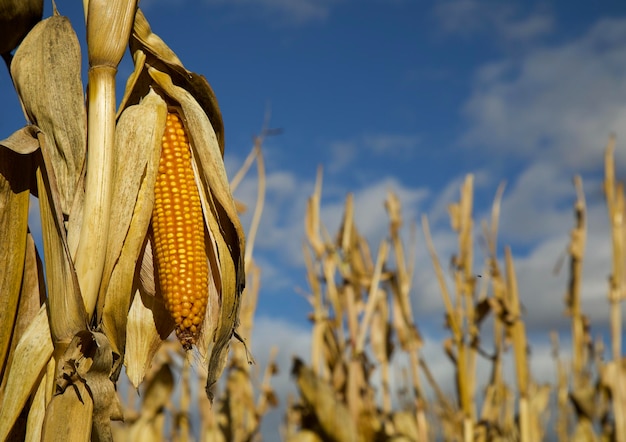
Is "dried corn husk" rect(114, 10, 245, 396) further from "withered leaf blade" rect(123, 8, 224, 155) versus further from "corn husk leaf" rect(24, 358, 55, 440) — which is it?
"corn husk leaf" rect(24, 358, 55, 440)

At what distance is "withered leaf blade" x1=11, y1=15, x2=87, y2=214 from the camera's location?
1.08 metres

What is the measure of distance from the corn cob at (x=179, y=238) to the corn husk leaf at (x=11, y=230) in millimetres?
A: 268

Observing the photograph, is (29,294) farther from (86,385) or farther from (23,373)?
(86,385)

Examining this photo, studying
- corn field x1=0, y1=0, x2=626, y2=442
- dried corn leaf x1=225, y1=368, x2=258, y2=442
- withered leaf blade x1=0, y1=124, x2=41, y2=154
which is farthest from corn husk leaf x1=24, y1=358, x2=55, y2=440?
dried corn leaf x1=225, y1=368, x2=258, y2=442

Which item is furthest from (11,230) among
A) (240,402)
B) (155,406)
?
(240,402)

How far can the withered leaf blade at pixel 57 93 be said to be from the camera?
1.08m

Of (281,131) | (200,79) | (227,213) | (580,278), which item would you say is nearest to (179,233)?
(227,213)

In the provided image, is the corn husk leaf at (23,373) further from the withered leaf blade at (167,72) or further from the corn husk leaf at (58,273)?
the withered leaf blade at (167,72)

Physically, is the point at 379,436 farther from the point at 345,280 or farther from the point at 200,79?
the point at 200,79

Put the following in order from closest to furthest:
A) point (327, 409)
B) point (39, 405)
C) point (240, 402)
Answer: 1. point (39, 405)
2. point (327, 409)
3. point (240, 402)

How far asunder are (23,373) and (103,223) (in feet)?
0.98

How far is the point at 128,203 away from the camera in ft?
3.51

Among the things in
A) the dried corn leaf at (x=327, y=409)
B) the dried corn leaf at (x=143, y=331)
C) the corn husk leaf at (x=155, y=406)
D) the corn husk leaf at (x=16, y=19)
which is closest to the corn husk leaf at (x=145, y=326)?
the dried corn leaf at (x=143, y=331)

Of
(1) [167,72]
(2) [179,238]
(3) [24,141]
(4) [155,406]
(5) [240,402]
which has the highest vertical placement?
(5) [240,402]
